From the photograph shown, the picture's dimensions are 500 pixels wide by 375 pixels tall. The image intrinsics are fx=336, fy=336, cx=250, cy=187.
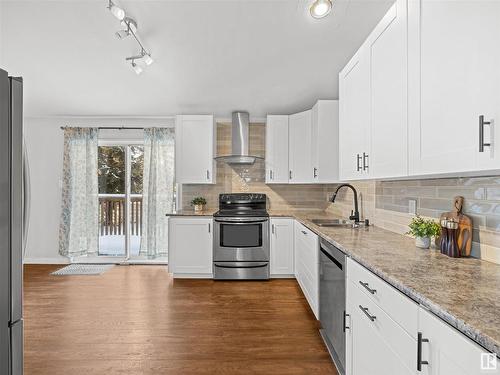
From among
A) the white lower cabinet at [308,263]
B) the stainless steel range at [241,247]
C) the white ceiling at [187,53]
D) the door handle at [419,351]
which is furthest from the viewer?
the stainless steel range at [241,247]

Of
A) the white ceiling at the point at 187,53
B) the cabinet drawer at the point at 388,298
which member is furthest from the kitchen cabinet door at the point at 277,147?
the cabinet drawer at the point at 388,298

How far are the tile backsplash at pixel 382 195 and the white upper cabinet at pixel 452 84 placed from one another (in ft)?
1.21

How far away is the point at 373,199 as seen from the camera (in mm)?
3105

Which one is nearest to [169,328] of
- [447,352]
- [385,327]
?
[385,327]

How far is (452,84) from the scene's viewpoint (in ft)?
4.11

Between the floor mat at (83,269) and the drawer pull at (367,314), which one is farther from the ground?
the drawer pull at (367,314)

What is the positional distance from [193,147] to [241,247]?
5.06 ft

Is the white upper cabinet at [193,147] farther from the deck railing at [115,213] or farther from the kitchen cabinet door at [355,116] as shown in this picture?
the kitchen cabinet door at [355,116]

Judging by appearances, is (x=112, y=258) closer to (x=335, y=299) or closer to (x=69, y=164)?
(x=69, y=164)

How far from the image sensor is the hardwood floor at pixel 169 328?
234 cm

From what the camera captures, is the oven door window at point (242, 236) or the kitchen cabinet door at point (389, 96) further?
the oven door window at point (242, 236)

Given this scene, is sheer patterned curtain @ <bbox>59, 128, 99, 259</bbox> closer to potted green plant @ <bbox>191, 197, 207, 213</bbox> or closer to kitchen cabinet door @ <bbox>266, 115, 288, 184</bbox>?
potted green plant @ <bbox>191, 197, 207, 213</bbox>

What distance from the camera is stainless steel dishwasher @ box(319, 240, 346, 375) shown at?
2.05 m

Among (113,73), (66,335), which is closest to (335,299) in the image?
(66,335)
